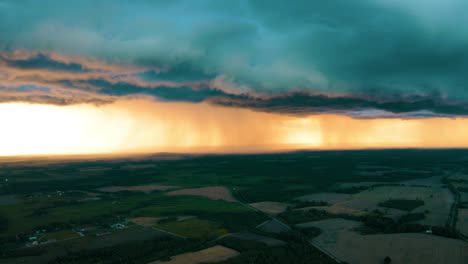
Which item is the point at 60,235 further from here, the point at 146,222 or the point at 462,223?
the point at 462,223

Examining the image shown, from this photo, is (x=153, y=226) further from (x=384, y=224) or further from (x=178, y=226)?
(x=384, y=224)

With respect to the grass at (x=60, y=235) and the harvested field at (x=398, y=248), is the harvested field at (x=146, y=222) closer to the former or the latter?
the grass at (x=60, y=235)

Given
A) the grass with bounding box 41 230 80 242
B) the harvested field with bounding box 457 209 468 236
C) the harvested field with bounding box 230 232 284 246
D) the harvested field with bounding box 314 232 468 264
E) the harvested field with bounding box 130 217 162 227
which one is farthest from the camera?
the harvested field with bounding box 130 217 162 227

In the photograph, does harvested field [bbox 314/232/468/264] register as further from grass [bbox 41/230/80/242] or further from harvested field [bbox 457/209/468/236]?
grass [bbox 41/230/80/242]

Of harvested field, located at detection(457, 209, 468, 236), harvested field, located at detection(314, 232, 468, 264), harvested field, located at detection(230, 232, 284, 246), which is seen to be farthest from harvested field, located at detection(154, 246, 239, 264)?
harvested field, located at detection(457, 209, 468, 236)

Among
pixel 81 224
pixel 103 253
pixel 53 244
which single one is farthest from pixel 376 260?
pixel 81 224

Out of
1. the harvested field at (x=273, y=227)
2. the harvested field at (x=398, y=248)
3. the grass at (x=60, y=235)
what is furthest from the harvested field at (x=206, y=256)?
the grass at (x=60, y=235)
